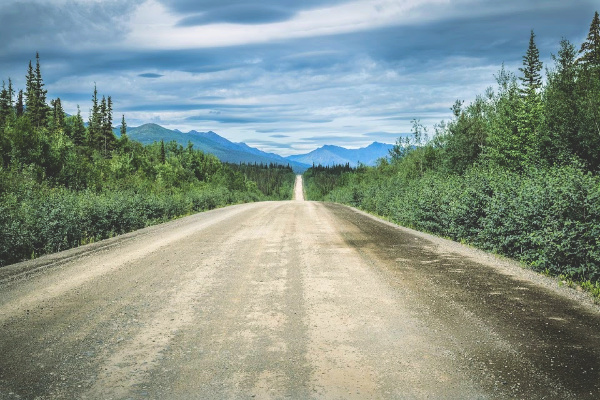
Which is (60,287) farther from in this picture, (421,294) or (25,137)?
(25,137)

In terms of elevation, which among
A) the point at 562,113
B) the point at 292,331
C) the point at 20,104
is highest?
the point at 20,104

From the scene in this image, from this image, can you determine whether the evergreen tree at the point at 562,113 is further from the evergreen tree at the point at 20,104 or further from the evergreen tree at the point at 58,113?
the evergreen tree at the point at 20,104

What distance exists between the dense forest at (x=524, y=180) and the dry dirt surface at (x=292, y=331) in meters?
0.89

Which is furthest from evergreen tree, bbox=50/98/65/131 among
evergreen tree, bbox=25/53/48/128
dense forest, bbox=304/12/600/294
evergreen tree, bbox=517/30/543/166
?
evergreen tree, bbox=517/30/543/166

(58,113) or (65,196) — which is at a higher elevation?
(58,113)

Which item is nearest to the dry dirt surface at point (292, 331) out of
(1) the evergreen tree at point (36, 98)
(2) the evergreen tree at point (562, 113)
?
(2) the evergreen tree at point (562, 113)

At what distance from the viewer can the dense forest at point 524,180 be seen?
7.70 m

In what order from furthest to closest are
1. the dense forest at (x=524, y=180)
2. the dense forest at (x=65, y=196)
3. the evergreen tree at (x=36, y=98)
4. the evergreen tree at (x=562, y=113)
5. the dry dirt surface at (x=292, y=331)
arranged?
the evergreen tree at (x=36, y=98) → the evergreen tree at (x=562, y=113) → the dense forest at (x=65, y=196) → the dense forest at (x=524, y=180) → the dry dirt surface at (x=292, y=331)

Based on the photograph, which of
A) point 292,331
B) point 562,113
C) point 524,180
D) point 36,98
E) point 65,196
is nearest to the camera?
point 292,331

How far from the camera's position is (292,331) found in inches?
201

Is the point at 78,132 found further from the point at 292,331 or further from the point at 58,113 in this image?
the point at 292,331

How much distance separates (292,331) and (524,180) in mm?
8037

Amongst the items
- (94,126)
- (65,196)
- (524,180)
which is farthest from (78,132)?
(524,180)

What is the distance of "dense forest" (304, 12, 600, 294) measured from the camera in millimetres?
7695
